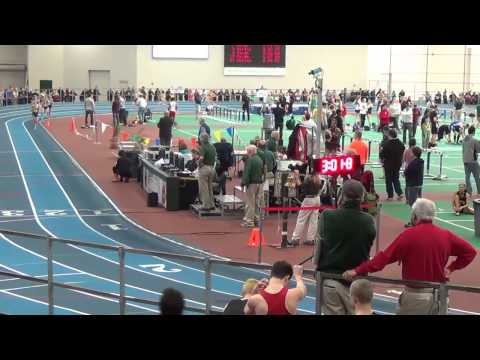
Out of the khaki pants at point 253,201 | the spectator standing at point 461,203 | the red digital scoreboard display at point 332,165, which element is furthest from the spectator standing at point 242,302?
the spectator standing at point 461,203

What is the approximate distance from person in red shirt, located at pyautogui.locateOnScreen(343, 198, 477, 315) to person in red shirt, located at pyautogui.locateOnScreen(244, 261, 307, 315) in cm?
46

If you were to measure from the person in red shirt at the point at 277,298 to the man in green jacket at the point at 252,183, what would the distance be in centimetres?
1118

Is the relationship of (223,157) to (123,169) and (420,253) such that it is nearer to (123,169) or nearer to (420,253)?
(123,169)

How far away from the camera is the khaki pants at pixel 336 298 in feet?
23.6

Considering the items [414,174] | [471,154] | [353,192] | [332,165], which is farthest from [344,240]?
[471,154]

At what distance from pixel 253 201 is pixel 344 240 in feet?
37.9

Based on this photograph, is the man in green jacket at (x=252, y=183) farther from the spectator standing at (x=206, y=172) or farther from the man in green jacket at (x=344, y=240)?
the man in green jacket at (x=344, y=240)

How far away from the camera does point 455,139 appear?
38.3 meters

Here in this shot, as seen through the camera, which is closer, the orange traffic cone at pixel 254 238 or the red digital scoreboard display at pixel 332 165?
the red digital scoreboard display at pixel 332 165
